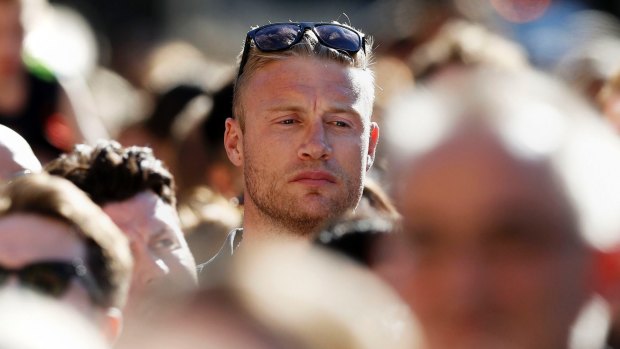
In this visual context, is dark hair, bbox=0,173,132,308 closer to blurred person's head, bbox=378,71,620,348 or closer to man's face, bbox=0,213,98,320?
man's face, bbox=0,213,98,320

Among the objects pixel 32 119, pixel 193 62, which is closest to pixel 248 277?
pixel 32 119

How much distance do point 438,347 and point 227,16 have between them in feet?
58.2

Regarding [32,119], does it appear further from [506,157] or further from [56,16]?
[56,16]

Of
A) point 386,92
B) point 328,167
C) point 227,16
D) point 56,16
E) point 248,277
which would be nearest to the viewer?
point 248,277

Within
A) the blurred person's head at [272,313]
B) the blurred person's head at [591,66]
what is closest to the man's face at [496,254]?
the blurred person's head at [272,313]

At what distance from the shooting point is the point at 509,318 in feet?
7.29

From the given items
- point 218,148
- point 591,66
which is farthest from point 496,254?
point 591,66

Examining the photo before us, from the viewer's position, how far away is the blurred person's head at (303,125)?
504 centimetres

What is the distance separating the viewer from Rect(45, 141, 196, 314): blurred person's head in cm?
474

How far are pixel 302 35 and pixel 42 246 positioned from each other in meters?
1.89

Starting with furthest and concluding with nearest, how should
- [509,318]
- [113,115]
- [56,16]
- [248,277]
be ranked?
1. [56,16]
2. [113,115]
3. [248,277]
4. [509,318]

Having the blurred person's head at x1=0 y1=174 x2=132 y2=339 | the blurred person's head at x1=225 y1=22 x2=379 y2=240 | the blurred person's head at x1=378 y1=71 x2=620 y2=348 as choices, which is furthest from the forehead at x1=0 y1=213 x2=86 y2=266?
the blurred person's head at x1=378 y1=71 x2=620 y2=348

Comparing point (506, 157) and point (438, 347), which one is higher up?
point (506, 157)

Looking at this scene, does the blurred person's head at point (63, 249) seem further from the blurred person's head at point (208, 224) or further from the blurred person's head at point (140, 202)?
the blurred person's head at point (208, 224)
